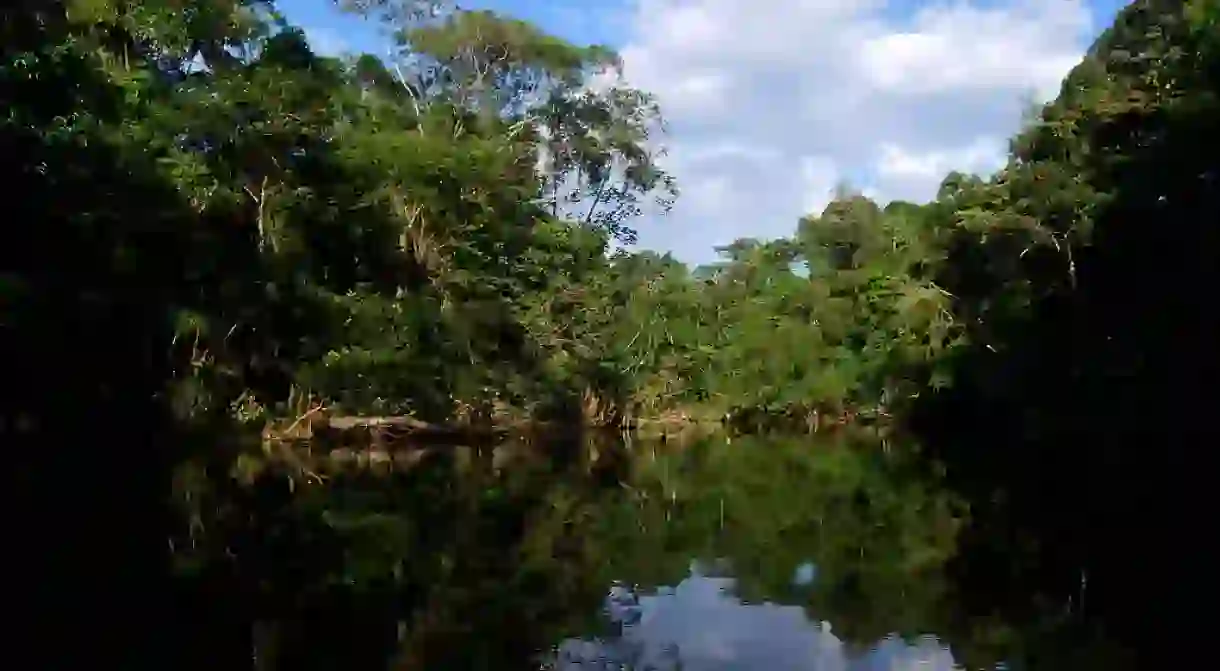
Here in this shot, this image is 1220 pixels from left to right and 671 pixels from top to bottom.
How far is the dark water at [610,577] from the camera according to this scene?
9484 mm

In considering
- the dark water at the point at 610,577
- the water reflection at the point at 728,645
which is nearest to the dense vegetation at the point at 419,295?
the dark water at the point at 610,577

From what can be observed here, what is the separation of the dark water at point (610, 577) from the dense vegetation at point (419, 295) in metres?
0.29

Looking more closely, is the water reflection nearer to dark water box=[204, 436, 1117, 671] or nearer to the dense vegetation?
dark water box=[204, 436, 1117, 671]

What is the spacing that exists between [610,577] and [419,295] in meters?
22.4

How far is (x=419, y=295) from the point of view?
1382 inches

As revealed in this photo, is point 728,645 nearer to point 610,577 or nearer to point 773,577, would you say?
point 610,577

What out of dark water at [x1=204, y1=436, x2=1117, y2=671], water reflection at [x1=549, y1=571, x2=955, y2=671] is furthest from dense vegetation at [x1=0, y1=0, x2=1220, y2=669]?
water reflection at [x1=549, y1=571, x2=955, y2=671]

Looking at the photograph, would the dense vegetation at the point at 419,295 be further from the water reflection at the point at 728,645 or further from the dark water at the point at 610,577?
the water reflection at the point at 728,645

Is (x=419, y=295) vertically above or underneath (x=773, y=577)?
above

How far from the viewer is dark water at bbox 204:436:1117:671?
9.48m

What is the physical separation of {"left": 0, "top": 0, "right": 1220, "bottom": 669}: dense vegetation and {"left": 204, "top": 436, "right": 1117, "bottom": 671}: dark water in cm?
29

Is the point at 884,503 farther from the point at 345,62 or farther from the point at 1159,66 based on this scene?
the point at 345,62

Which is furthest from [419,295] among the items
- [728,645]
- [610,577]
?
[728,645]

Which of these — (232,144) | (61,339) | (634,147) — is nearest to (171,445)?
(61,339)
